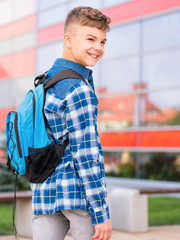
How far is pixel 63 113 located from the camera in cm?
218

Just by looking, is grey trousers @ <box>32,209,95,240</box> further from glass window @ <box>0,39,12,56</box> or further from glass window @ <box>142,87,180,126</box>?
glass window @ <box>0,39,12,56</box>

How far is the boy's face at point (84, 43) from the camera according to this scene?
7.59 ft

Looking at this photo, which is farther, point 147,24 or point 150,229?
point 147,24

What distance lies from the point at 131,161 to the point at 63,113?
13280mm

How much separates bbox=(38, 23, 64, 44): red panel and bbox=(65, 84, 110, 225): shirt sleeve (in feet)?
51.6

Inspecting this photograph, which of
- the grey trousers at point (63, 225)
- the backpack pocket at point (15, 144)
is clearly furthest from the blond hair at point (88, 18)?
the grey trousers at point (63, 225)

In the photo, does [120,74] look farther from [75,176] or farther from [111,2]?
[75,176]

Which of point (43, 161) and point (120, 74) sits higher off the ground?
point (120, 74)

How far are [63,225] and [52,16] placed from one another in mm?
16761

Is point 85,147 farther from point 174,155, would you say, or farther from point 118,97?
point 118,97

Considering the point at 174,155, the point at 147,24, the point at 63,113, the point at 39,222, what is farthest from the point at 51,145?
the point at 147,24

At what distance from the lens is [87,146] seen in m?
2.13

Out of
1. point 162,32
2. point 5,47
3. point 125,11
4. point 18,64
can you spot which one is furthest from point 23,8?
point 162,32

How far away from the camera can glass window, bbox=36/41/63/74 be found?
59.4 ft
